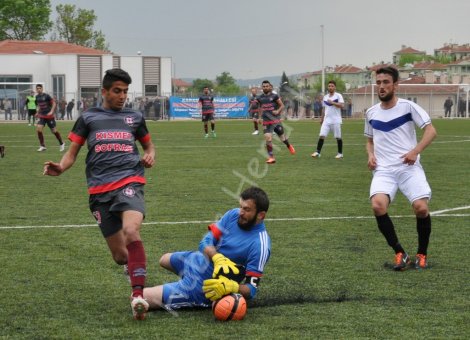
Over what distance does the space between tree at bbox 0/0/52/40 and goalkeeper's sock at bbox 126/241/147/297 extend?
90.6 m

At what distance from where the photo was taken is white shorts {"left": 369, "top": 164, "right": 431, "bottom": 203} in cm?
893

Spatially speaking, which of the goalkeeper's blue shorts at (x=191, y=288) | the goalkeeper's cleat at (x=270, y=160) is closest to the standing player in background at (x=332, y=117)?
the goalkeeper's cleat at (x=270, y=160)

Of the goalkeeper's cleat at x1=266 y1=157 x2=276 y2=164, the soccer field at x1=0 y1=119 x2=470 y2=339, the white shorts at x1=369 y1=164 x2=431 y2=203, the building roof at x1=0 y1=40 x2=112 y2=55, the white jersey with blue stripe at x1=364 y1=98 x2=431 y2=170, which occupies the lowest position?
the soccer field at x1=0 y1=119 x2=470 y2=339

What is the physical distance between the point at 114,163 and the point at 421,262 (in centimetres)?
333

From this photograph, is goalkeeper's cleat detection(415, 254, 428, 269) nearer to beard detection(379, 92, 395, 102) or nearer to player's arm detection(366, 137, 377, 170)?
player's arm detection(366, 137, 377, 170)

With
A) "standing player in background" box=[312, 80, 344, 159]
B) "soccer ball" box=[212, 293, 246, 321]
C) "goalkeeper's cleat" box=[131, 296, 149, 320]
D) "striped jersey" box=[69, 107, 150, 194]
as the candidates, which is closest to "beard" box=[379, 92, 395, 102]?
"striped jersey" box=[69, 107, 150, 194]

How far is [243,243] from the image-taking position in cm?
691

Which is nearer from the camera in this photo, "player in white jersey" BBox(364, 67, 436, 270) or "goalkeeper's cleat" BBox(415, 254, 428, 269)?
"goalkeeper's cleat" BBox(415, 254, 428, 269)

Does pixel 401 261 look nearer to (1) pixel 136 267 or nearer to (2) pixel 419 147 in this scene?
(2) pixel 419 147

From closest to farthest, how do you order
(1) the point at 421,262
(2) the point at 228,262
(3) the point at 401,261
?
(2) the point at 228,262 < (3) the point at 401,261 < (1) the point at 421,262

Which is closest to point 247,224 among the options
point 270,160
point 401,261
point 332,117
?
point 401,261

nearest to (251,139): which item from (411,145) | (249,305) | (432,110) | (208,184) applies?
(208,184)

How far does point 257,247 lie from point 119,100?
1.61 meters

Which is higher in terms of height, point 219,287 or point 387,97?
point 387,97
